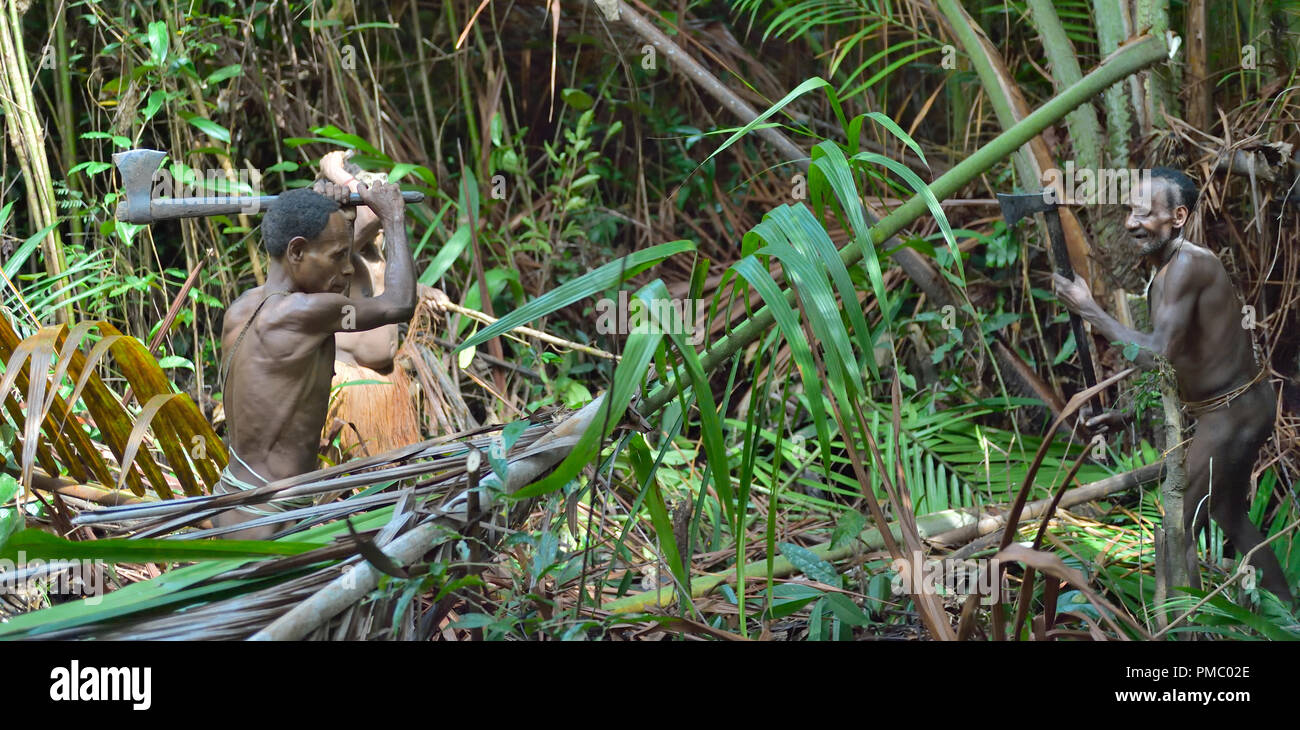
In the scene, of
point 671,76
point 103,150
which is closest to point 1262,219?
point 671,76

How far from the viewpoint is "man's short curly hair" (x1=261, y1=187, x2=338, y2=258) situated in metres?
2.77

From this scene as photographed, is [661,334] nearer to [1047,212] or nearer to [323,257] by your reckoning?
[323,257]

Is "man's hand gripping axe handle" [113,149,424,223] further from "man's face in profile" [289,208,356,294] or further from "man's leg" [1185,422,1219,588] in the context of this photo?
"man's leg" [1185,422,1219,588]

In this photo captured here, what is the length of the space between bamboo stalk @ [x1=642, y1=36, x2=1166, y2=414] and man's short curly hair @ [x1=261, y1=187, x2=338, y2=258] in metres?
0.95

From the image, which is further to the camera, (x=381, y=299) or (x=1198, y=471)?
(x=1198, y=471)

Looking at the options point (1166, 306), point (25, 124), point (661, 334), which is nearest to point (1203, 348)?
point (1166, 306)

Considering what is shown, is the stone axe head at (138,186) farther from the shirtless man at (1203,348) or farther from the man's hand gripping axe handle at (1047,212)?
the shirtless man at (1203,348)

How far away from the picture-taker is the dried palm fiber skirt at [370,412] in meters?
3.71

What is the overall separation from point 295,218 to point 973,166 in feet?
5.08

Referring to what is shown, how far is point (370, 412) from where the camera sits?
12.3ft
